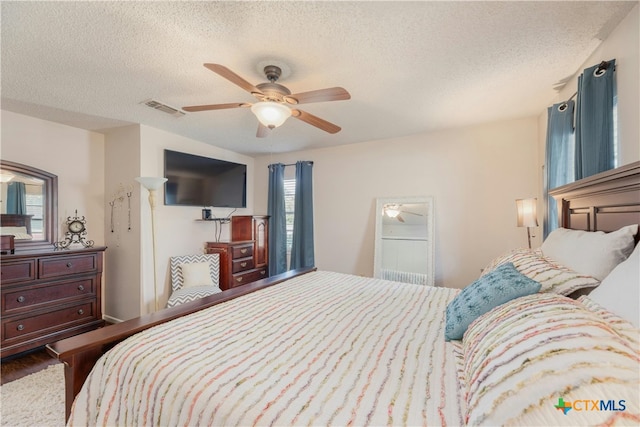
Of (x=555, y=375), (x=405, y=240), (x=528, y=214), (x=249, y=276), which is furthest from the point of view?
→ (x=249, y=276)

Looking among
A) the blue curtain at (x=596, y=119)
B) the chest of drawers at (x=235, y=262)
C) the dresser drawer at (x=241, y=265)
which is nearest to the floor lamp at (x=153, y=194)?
the chest of drawers at (x=235, y=262)

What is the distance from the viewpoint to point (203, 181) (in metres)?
3.71

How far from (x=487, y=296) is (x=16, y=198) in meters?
4.14

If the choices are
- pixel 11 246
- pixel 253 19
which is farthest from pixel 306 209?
pixel 11 246

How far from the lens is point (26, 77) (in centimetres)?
200

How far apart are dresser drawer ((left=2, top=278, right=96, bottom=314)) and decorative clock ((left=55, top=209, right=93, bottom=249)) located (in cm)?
50

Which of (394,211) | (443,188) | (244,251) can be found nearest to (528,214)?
(443,188)

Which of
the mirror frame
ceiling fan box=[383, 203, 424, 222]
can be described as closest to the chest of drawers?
the mirror frame

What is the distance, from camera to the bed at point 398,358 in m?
0.58

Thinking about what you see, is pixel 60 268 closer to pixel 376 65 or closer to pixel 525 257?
pixel 376 65

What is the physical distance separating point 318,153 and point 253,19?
2747 mm

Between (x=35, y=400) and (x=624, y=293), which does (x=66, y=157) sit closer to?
(x=35, y=400)

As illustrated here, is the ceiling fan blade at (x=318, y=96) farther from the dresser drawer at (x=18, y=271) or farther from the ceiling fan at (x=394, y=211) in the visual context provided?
the dresser drawer at (x=18, y=271)

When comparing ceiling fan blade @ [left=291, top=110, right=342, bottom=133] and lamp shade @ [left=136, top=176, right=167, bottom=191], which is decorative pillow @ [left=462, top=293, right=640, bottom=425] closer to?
ceiling fan blade @ [left=291, top=110, right=342, bottom=133]
